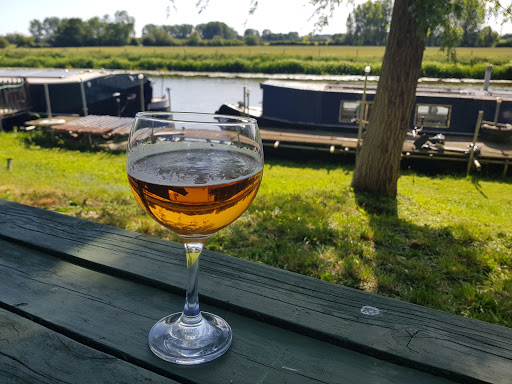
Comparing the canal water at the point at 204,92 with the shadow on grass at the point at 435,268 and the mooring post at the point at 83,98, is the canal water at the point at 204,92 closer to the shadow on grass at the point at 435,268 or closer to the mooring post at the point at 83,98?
the mooring post at the point at 83,98

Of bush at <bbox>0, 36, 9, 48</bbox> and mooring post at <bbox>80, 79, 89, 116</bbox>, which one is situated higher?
bush at <bbox>0, 36, 9, 48</bbox>

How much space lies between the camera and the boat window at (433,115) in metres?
16.3

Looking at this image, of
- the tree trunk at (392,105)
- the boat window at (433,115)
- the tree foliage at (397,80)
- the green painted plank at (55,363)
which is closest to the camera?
the green painted plank at (55,363)

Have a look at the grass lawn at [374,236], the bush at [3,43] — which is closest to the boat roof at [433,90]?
the grass lawn at [374,236]

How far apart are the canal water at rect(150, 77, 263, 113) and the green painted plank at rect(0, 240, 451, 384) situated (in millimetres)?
23123

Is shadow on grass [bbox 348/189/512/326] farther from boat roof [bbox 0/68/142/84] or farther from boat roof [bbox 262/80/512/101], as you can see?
boat roof [bbox 0/68/142/84]

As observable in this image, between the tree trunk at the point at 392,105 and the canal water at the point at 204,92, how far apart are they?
653 inches

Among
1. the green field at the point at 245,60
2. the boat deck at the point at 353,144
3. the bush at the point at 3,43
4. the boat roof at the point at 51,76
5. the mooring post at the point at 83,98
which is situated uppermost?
the bush at the point at 3,43

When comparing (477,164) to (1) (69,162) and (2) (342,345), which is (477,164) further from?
(2) (342,345)

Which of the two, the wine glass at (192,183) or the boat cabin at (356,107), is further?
the boat cabin at (356,107)

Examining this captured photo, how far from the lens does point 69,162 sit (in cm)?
1285

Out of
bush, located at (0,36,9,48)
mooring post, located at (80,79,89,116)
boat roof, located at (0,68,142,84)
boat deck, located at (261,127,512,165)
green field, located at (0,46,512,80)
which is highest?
bush, located at (0,36,9,48)

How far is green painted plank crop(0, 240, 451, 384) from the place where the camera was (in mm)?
890

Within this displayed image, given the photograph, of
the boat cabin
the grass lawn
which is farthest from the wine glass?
the boat cabin
